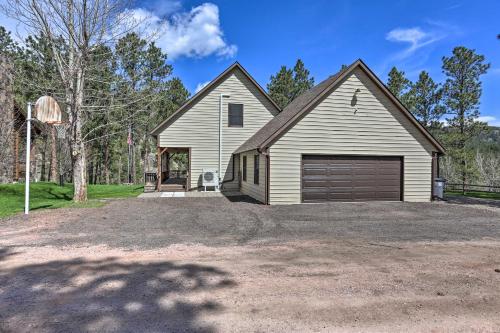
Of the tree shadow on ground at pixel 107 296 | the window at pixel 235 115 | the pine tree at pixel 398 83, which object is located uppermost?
the pine tree at pixel 398 83

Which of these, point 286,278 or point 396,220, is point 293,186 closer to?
point 396,220

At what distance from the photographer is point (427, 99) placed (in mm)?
26922

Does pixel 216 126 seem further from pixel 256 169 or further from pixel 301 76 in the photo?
pixel 301 76

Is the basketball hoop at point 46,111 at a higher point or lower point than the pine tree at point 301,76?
lower

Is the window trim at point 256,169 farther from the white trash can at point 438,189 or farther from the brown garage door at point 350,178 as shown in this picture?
the white trash can at point 438,189

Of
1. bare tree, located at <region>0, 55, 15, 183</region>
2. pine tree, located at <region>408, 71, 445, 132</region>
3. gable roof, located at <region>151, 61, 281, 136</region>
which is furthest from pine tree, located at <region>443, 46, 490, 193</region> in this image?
bare tree, located at <region>0, 55, 15, 183</region>

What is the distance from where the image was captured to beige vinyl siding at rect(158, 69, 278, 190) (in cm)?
1841

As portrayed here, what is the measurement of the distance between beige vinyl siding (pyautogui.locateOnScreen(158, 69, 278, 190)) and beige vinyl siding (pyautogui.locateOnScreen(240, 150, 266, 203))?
174 centimetres

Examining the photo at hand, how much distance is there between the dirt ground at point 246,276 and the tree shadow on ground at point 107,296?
0.05ft

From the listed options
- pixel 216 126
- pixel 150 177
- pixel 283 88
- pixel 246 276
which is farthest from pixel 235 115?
pixel 283 88

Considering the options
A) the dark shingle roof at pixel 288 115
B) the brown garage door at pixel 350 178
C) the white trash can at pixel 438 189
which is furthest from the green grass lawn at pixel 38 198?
the white trash can at pixel 438 189

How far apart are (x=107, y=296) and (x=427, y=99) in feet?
98.3

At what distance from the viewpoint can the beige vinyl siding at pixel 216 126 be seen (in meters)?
18.4

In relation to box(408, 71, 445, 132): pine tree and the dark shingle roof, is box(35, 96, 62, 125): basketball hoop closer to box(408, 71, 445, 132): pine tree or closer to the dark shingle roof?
the dark shingle roof
